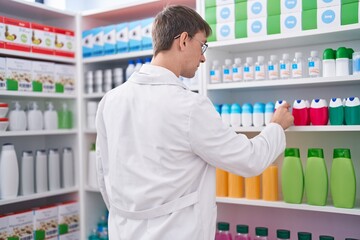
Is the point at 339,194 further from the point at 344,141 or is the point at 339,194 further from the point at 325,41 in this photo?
the point at 325,41

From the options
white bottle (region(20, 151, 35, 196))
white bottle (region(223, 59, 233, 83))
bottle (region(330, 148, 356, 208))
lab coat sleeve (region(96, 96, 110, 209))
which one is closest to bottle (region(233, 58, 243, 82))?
white bottle (region(223, 59, 233, 83))

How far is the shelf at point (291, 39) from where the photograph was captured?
2057 mm

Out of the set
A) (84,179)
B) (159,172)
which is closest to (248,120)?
(159,172)

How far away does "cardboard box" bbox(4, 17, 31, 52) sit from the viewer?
2590mm

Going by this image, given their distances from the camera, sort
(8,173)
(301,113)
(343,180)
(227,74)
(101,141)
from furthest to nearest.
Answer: (8,173) → (227,74) → (301,113) → (343,180) → (101,141)

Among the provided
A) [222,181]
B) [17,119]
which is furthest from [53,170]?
[222,181]

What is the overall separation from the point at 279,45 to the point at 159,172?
124cm

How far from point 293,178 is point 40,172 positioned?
1.58 meters

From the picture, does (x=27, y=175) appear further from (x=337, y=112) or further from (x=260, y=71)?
(x=337, y=112)

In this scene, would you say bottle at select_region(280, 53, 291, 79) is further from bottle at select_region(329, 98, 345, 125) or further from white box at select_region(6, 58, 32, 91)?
white box at select_region(6, 58, 32, 91)

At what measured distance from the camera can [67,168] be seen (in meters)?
2.94

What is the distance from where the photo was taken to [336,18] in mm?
2041

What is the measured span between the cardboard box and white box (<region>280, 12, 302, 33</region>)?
5.13 ft

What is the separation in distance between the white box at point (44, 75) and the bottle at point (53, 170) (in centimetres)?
42
